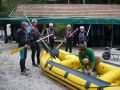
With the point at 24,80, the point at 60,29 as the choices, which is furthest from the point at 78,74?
the point at 60,29

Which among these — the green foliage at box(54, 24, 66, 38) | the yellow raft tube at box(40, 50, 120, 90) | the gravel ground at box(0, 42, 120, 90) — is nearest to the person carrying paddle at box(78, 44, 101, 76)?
the yellow raft tube at box(40, 50, 120, 90)

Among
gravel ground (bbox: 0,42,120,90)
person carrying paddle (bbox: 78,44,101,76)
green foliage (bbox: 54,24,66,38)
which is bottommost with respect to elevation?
green foliage (bbox: 54,24,66,38)

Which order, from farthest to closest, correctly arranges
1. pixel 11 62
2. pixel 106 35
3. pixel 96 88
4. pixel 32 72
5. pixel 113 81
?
1. pixel 106 35
2. pixel 11 62
3. pixel 32 72
4. pixel 113 81
5. pixel 96 88

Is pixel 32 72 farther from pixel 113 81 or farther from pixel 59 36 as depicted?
pixel 59 36

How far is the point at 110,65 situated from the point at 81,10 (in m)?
11.9

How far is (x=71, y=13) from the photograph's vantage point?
65.4 ft

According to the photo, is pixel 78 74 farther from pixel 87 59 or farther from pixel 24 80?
pixel 24 80

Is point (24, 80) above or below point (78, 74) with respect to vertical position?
below

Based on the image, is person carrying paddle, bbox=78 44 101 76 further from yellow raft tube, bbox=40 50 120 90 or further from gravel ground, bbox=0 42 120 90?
gravel ground, bbox=0 42 120 90

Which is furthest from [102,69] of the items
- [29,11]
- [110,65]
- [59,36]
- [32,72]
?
[59,36]

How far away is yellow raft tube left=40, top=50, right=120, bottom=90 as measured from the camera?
7.50 m

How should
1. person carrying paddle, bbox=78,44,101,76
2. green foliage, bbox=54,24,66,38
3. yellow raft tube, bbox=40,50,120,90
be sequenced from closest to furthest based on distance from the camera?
yellow raft tube, bbox=40,50,120,90, person carrying paddle, bbox=78,44,101,76, green foliage, bbox=54,24,66,38

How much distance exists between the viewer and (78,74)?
8297mm

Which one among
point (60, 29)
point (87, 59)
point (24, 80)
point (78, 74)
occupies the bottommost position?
point (60, 29)
